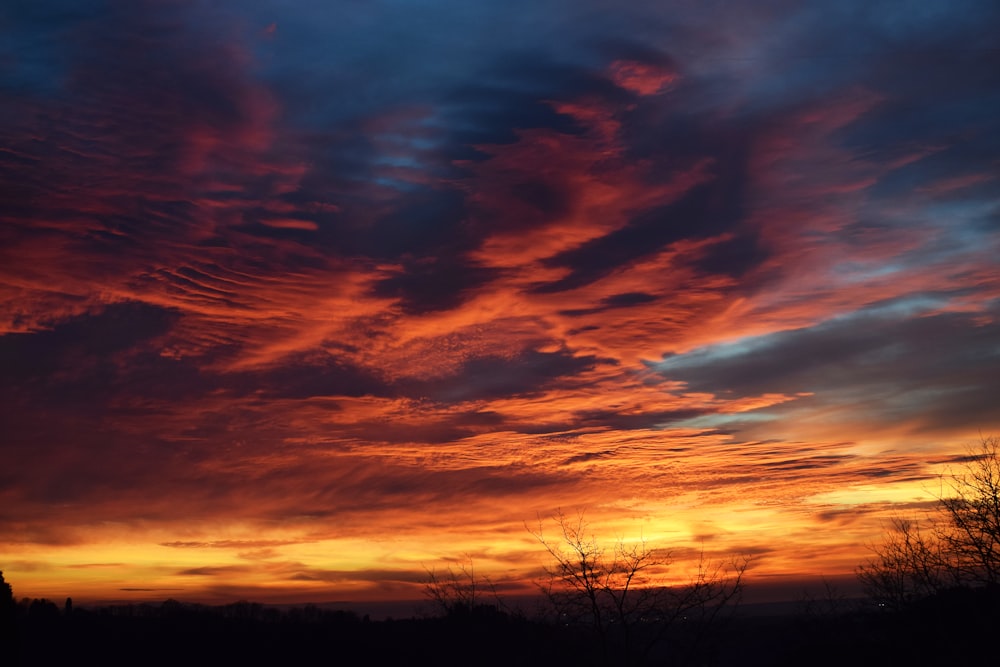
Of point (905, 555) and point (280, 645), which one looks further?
point (280, 645)

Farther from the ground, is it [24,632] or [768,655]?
[24,632]

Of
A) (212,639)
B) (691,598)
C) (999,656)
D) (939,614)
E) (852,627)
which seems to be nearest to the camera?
(691,598)

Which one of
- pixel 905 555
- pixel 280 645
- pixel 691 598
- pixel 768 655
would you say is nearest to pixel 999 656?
pixel 905 555

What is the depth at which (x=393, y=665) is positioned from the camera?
57531 mm

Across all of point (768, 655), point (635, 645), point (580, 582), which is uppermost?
point (580, 582)

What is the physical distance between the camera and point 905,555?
1699 inches

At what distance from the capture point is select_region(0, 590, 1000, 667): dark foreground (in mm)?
30812

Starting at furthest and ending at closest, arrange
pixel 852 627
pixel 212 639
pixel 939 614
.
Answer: pixel 212 639 < pixel 852 627 < pixel 939 614

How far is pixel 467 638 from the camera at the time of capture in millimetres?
40188

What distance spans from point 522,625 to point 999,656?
1908 cm

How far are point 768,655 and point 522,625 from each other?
135 feet

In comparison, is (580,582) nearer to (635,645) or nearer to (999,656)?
(635,645)

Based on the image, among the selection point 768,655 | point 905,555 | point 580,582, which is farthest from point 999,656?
point 768,655

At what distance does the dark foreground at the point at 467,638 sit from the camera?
30812mm
